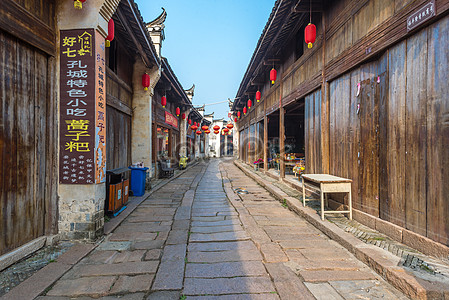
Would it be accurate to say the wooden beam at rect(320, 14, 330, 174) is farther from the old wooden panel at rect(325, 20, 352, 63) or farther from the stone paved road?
the stone paved road

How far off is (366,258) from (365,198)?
1489mm

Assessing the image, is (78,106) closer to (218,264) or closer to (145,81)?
(218,264)

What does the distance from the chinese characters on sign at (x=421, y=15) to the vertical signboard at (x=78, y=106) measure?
4810 mm

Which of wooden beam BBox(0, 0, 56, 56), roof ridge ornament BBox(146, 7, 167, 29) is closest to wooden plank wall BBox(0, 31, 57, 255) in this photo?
wooden beam BBox(0, 0, 56, 56)

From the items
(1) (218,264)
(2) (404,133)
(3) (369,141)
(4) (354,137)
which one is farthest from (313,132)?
(1) (218,264)

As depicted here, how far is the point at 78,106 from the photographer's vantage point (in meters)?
3.64

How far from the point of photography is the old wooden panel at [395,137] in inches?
128

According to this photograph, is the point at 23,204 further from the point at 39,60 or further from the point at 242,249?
the point at 242,249

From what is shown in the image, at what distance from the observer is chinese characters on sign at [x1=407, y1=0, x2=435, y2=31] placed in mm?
2762

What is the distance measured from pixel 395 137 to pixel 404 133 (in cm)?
17

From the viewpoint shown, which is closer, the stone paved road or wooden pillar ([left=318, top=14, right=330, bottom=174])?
the stone paved road

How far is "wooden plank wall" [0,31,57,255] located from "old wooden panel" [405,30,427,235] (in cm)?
551

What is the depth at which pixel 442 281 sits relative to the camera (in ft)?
7.52

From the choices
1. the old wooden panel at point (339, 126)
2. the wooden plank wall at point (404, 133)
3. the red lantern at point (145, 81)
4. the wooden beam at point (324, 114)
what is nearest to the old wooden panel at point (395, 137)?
the wooden plank wall at point (404, 133)
